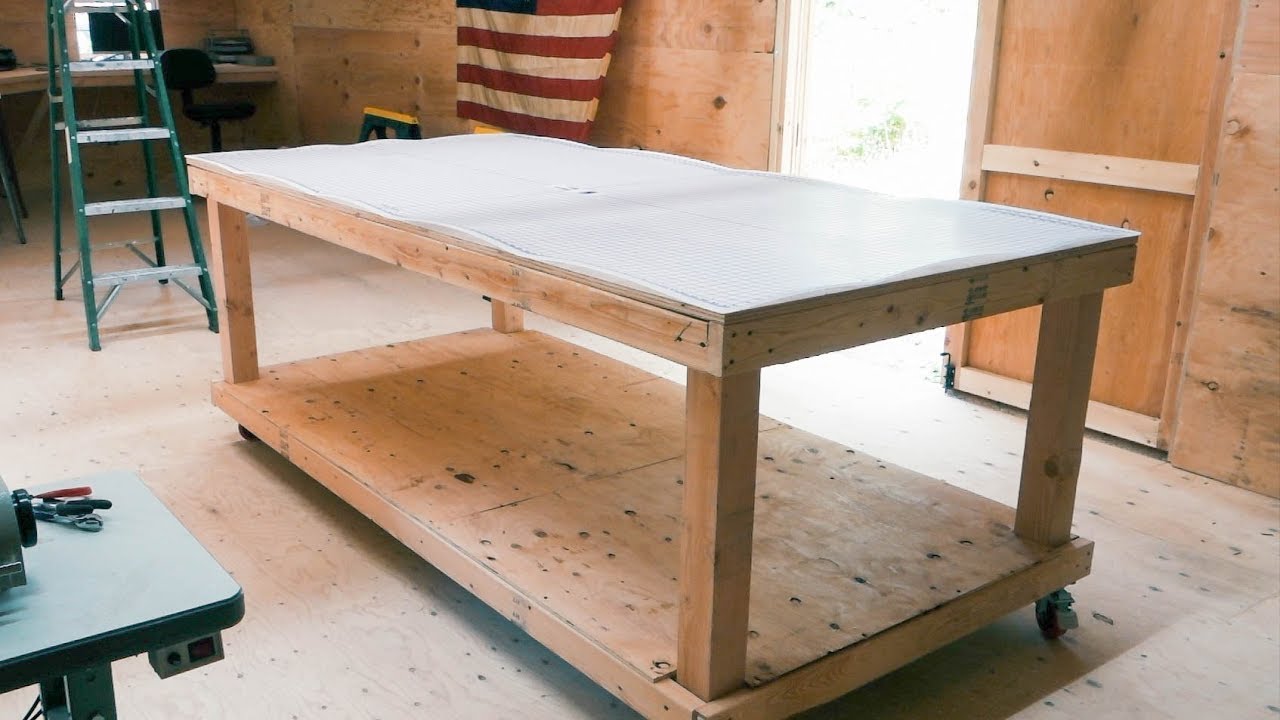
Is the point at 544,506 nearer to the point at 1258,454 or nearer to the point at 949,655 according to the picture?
the point at 949,655

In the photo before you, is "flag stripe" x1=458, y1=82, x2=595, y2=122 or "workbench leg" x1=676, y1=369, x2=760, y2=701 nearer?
"workbench leg" x1=676, y1=369, x2=760, y2=701

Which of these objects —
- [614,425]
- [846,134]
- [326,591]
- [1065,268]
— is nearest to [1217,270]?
[1065,268]

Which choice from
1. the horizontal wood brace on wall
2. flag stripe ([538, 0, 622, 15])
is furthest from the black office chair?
the horizontal wood brace on wall

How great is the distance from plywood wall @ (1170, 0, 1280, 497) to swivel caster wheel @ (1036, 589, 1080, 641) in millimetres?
1034

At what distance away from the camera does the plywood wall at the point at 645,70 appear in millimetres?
4188

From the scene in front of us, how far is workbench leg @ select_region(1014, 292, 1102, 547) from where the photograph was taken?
2014mm

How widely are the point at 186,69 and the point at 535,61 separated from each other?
2780mm

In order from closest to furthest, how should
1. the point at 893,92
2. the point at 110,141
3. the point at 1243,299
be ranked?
the point at 1243,299 → the point at 110,141 → the point at 893,92

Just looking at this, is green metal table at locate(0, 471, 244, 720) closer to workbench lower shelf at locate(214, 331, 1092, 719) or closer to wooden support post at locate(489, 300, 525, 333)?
workbench lower shelf at locate(214, 331, 1092, 719)

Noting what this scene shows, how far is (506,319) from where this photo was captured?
3520 mm

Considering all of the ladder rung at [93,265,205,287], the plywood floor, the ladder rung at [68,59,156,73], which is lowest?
the plywood floor

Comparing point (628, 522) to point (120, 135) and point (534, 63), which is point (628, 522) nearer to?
point (120, 135)

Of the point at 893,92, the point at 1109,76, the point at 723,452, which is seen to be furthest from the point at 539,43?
the point at 723,452

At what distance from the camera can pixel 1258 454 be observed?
2.83 metres
